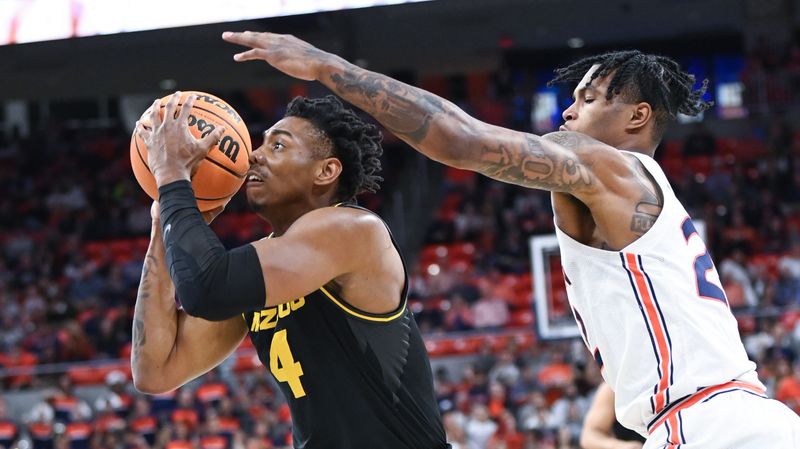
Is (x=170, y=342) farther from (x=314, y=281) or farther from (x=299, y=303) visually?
(x=314, y=281)

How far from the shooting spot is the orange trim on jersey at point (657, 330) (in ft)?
8.93

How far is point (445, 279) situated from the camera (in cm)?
1276

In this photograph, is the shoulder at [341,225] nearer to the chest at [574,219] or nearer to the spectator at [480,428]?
the chest at [574,219]

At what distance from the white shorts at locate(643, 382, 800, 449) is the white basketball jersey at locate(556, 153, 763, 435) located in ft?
0.18

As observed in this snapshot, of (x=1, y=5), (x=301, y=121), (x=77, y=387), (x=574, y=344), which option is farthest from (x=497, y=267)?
(x=301, y=121)

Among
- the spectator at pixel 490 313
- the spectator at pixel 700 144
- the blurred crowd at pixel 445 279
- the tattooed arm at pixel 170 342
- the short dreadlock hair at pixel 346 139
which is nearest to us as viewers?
the short dreadlock hair at pixel 346 139

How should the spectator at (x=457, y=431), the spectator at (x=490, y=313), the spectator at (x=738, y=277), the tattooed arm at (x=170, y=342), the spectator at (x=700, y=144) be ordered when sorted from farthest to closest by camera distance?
the spectator at (x=700, y=144) < the spectator at (x=490, y=313) < the spectator at (x=738, y=277) < the spectator at (x=457, y=431) < the tattooed arm at (x=170, y=342)

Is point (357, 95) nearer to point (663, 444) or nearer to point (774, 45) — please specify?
point (663, 444)

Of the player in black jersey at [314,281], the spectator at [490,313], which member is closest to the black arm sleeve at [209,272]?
the player in black jersey at [314,281]

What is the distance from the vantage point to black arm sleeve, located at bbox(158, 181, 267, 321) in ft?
8.94

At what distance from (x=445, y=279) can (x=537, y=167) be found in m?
10.1

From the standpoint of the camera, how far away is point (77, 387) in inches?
414

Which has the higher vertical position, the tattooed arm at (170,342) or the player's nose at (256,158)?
the player's nose at (256,158)

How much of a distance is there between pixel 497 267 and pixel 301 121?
10.0m
